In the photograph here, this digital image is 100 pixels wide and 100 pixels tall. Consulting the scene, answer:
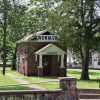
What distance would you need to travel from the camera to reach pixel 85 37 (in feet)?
113

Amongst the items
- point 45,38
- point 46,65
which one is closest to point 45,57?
point 46,65

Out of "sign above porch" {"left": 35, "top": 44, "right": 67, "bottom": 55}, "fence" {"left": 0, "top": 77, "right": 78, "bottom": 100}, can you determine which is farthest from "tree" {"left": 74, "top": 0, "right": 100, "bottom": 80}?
"fence" {"left": 0, "top": 77, "right": 78, "bottom": 100}

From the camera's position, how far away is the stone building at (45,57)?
4172 cm

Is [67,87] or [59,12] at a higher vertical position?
[59,12]

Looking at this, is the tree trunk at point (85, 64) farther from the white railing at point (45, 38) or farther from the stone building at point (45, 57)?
the white railing at point (45, 38)

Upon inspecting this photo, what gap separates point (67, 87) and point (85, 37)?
19439mm

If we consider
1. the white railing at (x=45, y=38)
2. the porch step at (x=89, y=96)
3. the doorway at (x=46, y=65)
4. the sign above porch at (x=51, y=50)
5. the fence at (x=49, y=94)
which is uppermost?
the white railing at (x=45, y=38)

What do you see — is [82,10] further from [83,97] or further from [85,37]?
[83,97]

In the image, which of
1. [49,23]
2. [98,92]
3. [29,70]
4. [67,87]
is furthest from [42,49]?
[67,87]

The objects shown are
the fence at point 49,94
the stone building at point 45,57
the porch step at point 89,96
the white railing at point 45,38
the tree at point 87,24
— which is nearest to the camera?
the fence at point 49,94

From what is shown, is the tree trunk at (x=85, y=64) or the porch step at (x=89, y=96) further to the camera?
the tree trunk at (x=85, y=64)

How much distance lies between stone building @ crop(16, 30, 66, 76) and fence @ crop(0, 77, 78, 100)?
84.9 ft

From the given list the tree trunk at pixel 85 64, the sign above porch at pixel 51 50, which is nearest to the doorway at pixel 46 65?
the sign above porch at pixel 51 50

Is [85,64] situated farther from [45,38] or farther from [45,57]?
[45,57]
